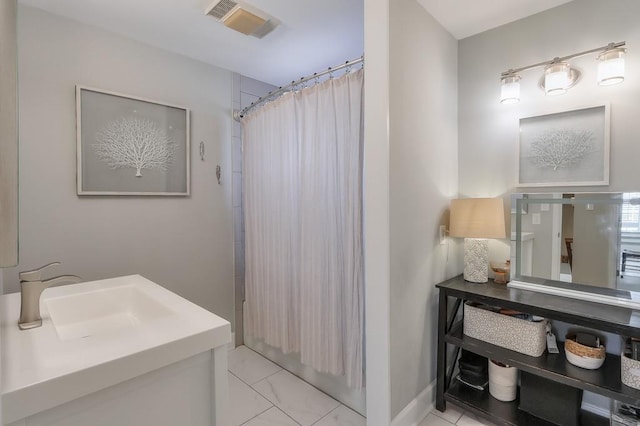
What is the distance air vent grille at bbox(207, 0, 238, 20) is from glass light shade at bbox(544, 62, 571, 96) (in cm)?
177

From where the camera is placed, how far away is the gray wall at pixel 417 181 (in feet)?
5.00

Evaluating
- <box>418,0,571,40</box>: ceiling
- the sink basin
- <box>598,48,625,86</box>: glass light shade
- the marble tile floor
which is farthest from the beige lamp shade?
the sink basin

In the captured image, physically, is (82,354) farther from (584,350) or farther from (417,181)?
(584,350)

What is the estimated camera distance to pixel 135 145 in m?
2.09

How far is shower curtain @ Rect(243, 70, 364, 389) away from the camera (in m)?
1.75

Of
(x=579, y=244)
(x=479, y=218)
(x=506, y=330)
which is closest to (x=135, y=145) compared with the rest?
(x=479, y=218)

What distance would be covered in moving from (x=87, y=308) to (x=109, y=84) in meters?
1.46

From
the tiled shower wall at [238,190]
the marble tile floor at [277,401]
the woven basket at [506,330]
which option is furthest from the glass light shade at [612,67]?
the tiled shower wall at [238,190]

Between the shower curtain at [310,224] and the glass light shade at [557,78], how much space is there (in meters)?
1.02

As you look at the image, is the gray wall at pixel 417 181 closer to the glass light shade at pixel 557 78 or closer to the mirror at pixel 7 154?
the glass light shade at pixel 557 78

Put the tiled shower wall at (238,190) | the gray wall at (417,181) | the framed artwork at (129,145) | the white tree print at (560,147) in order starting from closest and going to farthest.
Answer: the gray wall at (417,181), the white tree print at (560,147), the framed artwork at (129,145), the tiled shower wall at (238,190)

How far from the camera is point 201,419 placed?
3.22 feet

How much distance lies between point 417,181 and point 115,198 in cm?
197

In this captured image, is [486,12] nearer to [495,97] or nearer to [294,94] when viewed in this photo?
[495,97]
